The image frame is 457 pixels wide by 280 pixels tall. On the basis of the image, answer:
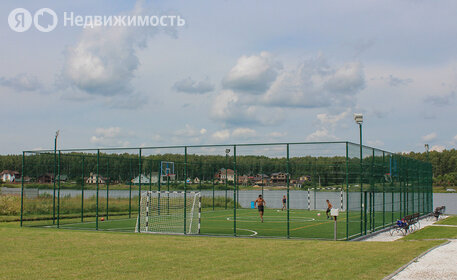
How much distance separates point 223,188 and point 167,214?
540 inches

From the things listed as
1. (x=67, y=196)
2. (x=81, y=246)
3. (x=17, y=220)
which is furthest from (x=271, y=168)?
(x=81, y=246)

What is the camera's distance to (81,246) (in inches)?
644

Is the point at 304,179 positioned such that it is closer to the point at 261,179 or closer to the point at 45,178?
the point at 261,179

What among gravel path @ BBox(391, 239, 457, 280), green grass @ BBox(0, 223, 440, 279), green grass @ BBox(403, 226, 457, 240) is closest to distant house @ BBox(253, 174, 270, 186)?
green grass @ BBox(403, 226, 457, 240)

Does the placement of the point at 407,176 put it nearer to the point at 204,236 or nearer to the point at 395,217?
the point at 395,217

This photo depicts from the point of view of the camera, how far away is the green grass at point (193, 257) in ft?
37.7

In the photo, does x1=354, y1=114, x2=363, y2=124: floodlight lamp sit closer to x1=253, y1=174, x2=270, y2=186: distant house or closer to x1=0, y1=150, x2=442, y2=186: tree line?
x1=0, y1=150, x2=442, y2=186: tree line

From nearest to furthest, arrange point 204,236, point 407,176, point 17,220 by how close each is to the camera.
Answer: point 204,236
point 17,220
point 407,176

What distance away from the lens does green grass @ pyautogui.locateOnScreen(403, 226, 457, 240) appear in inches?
802

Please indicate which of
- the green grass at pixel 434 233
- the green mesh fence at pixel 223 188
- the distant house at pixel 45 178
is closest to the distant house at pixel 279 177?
the green mesh fence at pixel 223 188

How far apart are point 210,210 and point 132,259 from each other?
2595cm

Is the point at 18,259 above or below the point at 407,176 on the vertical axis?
below

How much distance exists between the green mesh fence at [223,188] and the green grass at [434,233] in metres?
1.87

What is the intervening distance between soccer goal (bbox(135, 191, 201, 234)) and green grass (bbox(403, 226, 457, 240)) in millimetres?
9219
